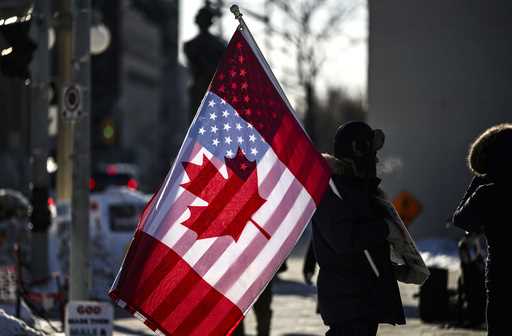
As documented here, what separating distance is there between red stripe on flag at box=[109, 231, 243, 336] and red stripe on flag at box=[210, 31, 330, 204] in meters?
0.71

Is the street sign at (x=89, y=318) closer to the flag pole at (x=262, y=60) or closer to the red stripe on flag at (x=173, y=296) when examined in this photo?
the red stripe on flag at (x=173, y=296)

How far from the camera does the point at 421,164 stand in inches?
992

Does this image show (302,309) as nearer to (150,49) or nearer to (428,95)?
(428,95)

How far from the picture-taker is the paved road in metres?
12.7

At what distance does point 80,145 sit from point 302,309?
415 cm

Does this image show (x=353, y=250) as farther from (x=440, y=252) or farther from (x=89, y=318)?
(x=440, y=252)

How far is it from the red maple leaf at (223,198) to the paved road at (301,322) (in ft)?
19.0

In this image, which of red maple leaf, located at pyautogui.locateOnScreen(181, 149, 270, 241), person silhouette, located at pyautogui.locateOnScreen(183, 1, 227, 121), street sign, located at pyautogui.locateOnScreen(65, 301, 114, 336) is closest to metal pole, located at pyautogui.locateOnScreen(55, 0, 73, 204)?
person silhouette, located at pyautogui.locateOnScreen(183, 1, 227, 121)

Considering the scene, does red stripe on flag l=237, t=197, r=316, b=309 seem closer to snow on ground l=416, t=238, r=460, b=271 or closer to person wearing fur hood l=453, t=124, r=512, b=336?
person wearing fur hood l=453, t=124, r=512, b=336

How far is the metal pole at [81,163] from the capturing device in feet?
40.6

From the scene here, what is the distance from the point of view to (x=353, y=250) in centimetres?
696

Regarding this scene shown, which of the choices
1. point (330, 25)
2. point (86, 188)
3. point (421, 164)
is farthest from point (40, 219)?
point (330, 25)

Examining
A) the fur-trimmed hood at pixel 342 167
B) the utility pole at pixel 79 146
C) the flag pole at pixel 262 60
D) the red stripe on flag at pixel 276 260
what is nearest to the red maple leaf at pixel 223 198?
the red stripe on flag at pixel 276 260

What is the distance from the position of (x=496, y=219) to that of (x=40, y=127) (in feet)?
38.9
